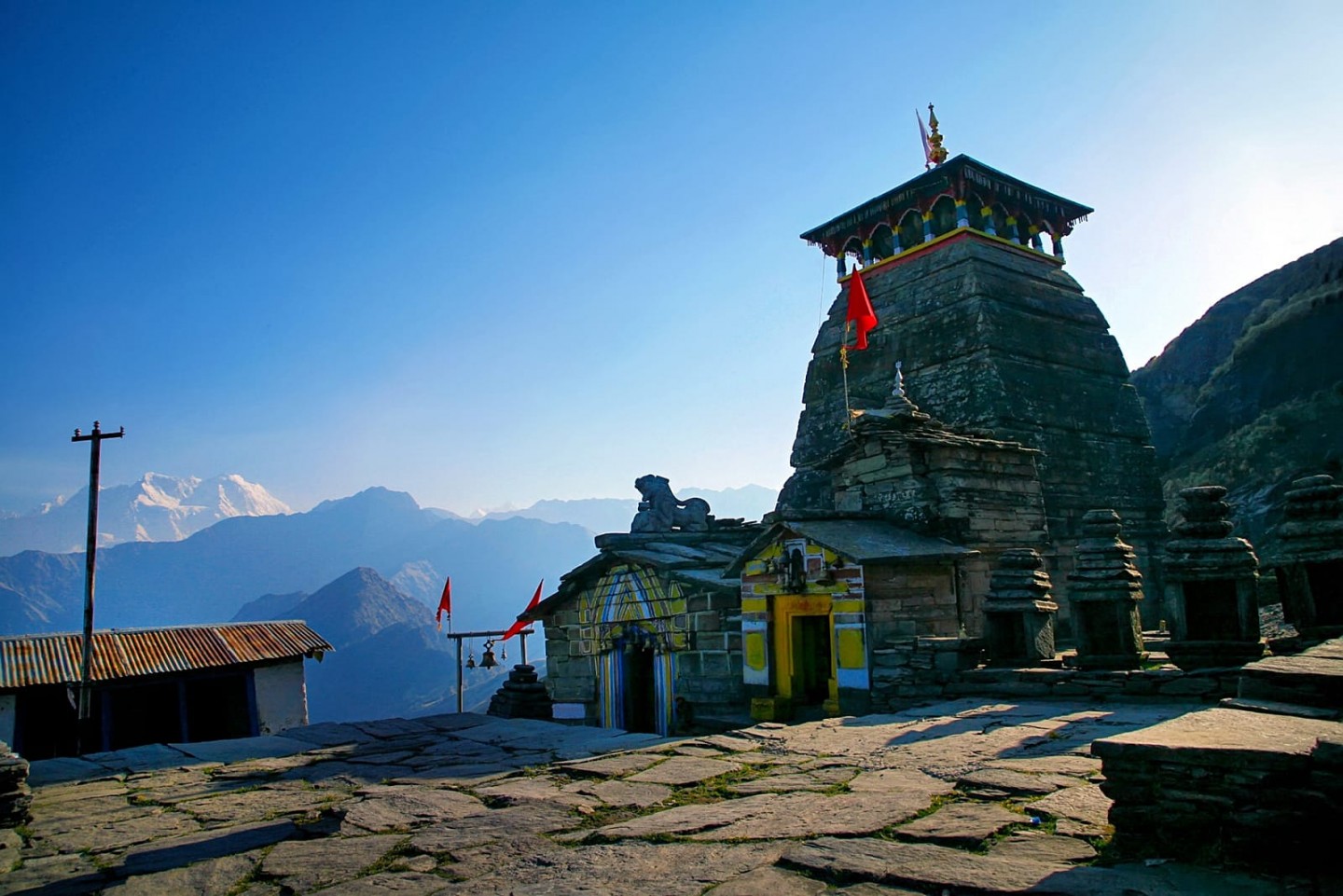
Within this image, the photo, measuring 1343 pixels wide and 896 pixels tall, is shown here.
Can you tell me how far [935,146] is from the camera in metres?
26.1

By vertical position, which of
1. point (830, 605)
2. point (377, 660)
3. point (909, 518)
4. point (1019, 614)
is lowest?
point (377, 660)

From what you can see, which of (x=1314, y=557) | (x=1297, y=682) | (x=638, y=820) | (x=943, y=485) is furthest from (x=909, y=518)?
(x=638, y=820)

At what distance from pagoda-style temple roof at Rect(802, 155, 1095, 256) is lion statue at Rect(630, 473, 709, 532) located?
12.8 m

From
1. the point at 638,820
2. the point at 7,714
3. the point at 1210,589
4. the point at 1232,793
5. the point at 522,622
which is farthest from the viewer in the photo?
the point at 7,714

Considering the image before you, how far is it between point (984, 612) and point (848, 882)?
25.0ft

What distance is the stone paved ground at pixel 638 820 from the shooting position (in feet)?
11.8

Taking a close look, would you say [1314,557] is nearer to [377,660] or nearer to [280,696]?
[280,696]

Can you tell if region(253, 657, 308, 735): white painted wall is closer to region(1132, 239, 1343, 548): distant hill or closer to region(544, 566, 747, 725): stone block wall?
region(544, 566, 747, 725): stone block wall

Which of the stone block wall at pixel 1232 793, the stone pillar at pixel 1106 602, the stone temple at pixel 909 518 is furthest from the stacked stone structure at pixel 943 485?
the stone block wall at pixel 1232 793

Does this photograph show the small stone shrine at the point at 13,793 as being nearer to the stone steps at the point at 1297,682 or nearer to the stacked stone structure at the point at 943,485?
the stone steps at the point at 1297,682

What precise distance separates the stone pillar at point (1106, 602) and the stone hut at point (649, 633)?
5.32 meters

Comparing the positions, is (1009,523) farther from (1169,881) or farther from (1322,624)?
(1169,881)

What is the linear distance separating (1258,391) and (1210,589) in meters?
30.0

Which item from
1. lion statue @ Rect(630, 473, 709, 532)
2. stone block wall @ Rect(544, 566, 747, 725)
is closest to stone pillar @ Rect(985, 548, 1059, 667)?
stone block wall @ Rect(544, 566, 747, 725)
